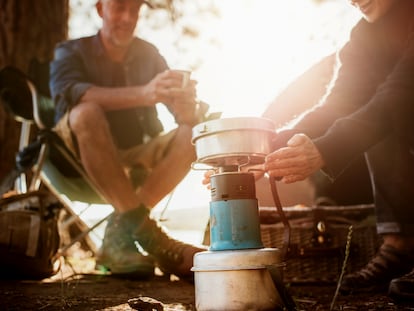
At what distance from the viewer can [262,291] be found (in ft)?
Result: 4.65

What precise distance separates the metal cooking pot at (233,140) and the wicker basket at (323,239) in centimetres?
126

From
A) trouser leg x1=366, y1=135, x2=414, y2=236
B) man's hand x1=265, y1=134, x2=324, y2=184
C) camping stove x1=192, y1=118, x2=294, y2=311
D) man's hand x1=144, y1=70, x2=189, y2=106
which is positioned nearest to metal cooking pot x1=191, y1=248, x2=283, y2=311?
camping stove x1=192, y1=118, x2=294, y2=311

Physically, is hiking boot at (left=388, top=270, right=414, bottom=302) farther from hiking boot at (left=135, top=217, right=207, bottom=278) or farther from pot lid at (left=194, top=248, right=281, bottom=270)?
hiking boot at (left=135, top=217, right=207, bottom=278)

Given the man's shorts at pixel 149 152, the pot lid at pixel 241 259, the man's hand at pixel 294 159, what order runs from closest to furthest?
the pot lid at pixel 241 259
the man's hand at pixel 294 159
the man's shorts at pixel 149 152

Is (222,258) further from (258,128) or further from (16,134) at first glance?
(16,134)

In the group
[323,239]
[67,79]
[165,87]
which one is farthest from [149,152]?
[323,239]

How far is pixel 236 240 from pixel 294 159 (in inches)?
12.7

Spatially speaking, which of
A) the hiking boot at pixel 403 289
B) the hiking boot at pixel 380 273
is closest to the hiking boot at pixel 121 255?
the hiking boot at pixel 380 273

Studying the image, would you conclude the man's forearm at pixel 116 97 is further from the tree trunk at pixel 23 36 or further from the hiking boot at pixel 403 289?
the hiking boot at pixel 403 289

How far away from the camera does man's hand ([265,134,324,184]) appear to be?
4.97ft

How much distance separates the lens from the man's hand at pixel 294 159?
1.51 meters

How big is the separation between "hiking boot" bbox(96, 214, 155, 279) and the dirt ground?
55 millimetres

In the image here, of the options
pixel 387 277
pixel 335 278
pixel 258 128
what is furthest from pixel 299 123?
pixel 335 278

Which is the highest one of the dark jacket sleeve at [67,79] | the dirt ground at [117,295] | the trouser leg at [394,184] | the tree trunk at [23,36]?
the tree trunk at [23,36]
